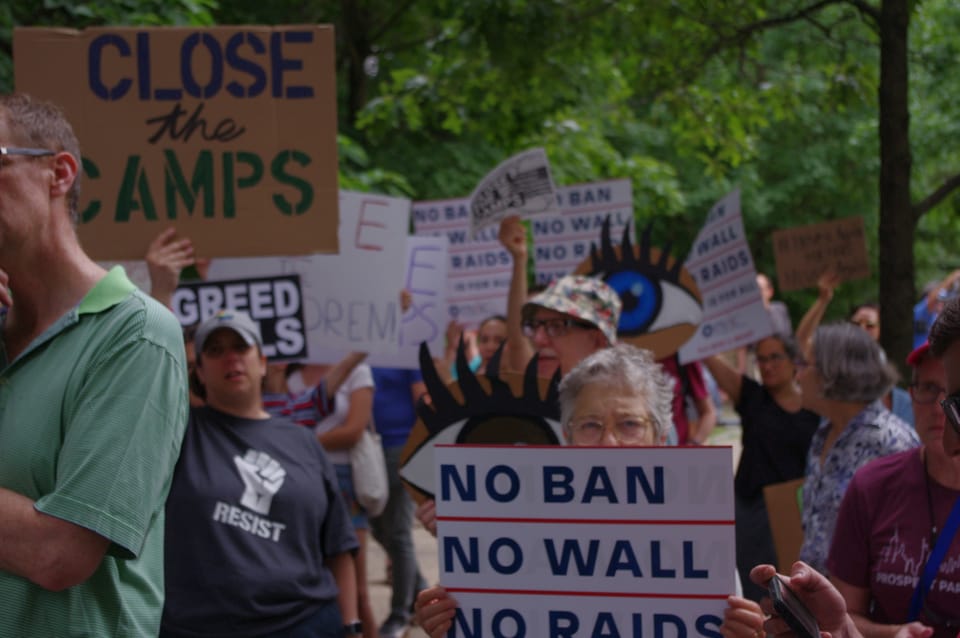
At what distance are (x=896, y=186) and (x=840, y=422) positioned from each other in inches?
66.2

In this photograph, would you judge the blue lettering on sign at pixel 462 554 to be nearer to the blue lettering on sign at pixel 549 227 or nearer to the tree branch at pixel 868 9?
the tree branch at pixel 868 9

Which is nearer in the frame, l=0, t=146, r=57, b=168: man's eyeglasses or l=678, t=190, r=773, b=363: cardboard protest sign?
l=0, t=146, r=57, b=168: man's eyeglasses

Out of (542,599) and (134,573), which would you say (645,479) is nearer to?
(542,599)

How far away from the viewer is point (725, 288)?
747cm

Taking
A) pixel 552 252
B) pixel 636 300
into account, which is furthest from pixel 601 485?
pixel 552 252

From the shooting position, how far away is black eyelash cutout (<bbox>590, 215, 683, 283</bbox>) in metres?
6.29

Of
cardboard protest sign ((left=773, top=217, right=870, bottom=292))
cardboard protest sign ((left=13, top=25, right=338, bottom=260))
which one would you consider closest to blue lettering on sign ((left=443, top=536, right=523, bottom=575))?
cardboard protest sign ((left=13, top=25, right=338, bottom=260))

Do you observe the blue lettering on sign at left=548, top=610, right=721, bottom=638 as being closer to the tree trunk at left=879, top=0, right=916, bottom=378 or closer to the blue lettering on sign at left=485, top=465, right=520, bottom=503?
the blue lettering on sign at left=485, top=465, right=520, bottom=503

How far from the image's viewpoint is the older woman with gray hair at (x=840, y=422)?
450 cm

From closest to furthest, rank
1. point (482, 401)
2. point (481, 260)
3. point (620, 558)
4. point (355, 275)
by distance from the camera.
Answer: point (620, 558) < point (482, 401) < point (355, 275) < point (481, 260)

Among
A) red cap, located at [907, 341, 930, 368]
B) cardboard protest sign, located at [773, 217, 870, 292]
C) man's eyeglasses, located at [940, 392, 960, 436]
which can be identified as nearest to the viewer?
man's eyeglasses, located at [940, 392, 960, 436]

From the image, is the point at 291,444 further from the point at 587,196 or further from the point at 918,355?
the point at 587,196

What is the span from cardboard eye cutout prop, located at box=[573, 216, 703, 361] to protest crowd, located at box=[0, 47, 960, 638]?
0.06ft

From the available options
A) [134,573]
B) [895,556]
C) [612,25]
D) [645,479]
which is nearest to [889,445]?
[895,556]
